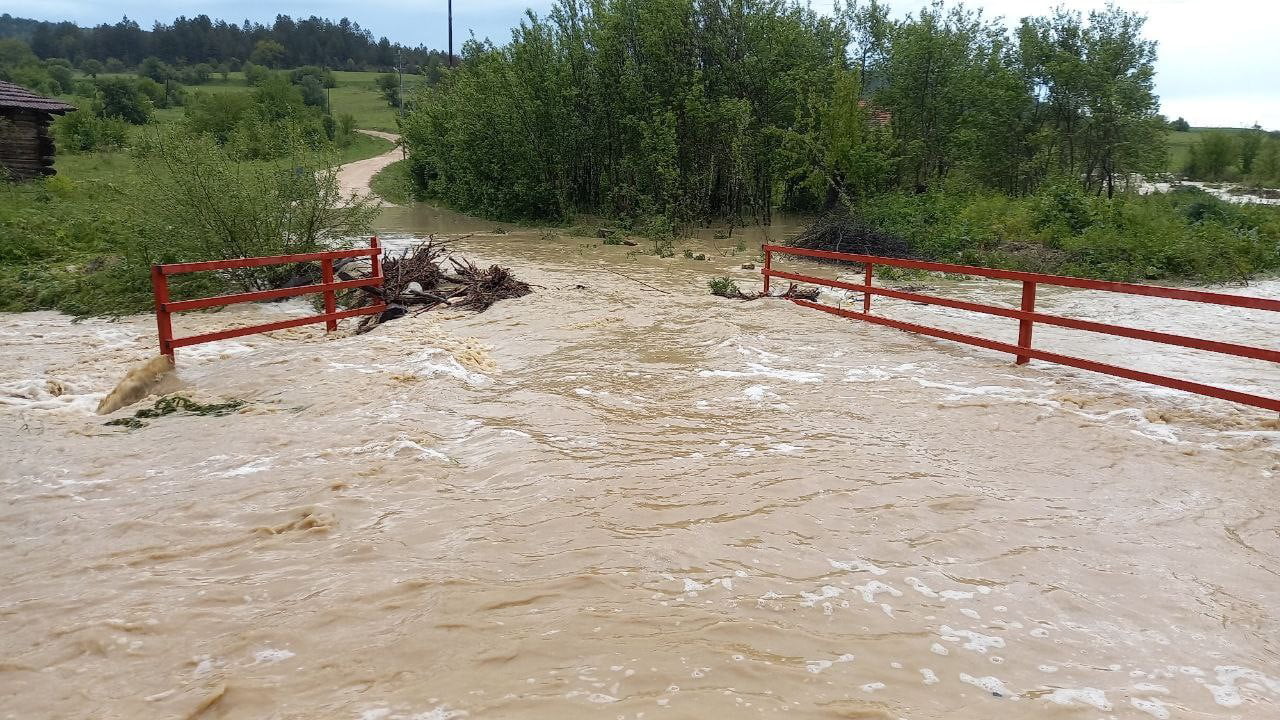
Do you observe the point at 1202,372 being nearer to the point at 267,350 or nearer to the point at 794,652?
the point at 794,652

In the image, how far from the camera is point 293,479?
18.2 feet

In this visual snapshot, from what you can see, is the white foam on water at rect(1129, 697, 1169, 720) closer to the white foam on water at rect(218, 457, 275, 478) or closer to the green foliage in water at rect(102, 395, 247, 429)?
the white foam on water at rect(218, 457, 275, 478)

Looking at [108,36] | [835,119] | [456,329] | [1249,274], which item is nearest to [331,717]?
[456,329]

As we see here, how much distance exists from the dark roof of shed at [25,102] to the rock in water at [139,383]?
23.4 m

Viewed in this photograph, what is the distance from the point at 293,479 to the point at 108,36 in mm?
168385

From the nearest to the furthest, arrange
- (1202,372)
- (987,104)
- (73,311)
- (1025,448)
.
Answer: (1025,448)
(1202,372)
(73,311)
(987,104)

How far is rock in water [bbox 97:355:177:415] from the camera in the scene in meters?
7.86

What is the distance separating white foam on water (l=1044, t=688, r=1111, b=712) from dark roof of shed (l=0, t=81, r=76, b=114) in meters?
31.8

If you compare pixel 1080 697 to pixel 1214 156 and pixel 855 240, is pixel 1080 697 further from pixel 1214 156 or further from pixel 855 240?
pixel 1214 156

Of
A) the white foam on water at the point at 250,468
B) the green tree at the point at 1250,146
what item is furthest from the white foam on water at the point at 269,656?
the green tree at the point at 1250,146

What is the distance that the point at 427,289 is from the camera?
43.6 ft

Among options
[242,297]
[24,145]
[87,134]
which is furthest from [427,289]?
[87,134]

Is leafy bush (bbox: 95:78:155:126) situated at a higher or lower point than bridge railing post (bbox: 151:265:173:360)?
higher

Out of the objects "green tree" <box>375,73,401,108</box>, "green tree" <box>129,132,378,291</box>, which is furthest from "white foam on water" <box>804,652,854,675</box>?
"green tree" <box>375,73,401,108</box>
